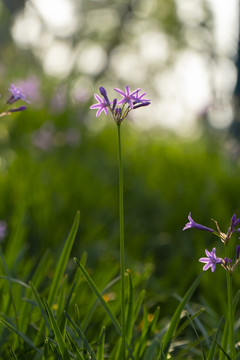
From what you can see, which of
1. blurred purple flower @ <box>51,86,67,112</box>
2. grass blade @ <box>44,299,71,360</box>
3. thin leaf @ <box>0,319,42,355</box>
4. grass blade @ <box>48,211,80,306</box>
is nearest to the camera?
grass blade @ <box>44,299,71,360</box>

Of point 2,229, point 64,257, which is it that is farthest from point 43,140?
point 64,257

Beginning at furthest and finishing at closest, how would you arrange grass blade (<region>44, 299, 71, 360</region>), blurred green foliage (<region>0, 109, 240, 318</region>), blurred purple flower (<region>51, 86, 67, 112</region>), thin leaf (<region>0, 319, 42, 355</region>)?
blurred purple flower (<region>51, 86, 67, 112</region>) → blurred green foliage (<region>0, 109, 240, 318</region>) → thin leaf (<region>0, 319, 42, 355</region>) → grass blade (<region>44, 299, 71, 360</region>)

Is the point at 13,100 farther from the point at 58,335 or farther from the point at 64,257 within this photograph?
the point at 58,335

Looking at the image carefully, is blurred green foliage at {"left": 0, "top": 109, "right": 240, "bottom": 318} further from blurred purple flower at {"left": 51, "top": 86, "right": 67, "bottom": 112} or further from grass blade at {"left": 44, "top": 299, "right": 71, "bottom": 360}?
grass blade at {"left": 44, "top": 299, "right": 71, "bottom": 360}

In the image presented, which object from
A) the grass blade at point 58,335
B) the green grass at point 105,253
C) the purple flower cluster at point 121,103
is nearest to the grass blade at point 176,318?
the green grass at point 105,253

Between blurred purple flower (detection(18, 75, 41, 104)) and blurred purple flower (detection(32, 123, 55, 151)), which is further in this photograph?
blurred purple flower (detection(18, 75, 41, 104))

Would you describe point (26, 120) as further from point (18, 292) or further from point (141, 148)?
point (18, 292)

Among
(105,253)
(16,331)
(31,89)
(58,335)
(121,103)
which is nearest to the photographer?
(121,103)

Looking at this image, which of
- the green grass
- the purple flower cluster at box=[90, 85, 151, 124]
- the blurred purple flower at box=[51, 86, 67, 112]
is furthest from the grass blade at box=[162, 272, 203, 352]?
the blurred purple flower at box=[51, 86, 67, 112]

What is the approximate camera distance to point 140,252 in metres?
3.31

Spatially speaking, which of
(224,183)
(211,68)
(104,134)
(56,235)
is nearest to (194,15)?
(211,68)

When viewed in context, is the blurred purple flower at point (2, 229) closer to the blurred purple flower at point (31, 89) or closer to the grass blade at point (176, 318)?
the grass blade at point (176, 318)

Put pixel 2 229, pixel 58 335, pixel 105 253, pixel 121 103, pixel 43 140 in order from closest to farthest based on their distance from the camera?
pixel 121 103 < pixel 58 335 < pixel 2 229 < pixel 105 253 < pixel 43 140

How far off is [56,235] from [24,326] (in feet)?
4.64
